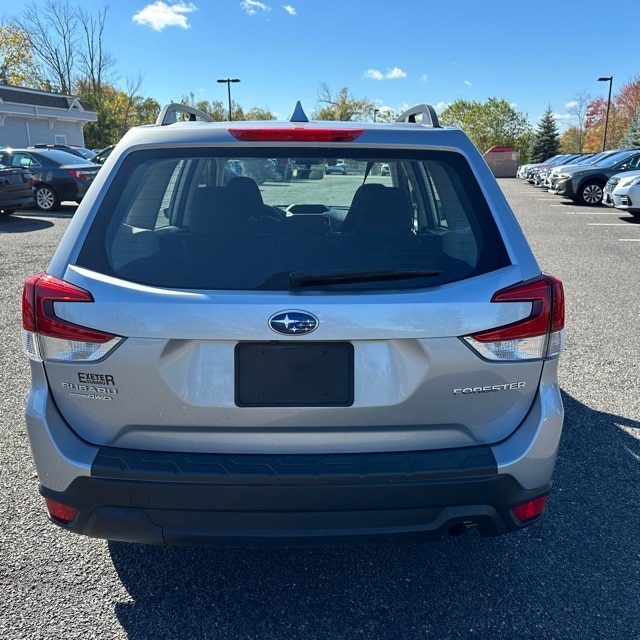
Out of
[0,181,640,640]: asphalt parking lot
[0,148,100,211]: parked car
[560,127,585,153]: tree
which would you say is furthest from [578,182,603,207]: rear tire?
[560,127,585,153]: tree

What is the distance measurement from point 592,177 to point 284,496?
20.8 m

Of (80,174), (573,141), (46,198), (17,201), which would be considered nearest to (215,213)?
(17,201)

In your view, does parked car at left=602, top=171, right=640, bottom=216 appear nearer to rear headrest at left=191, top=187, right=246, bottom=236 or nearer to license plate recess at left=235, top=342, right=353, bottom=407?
rear headrest at left=191, top=187, right=246, bottom=236

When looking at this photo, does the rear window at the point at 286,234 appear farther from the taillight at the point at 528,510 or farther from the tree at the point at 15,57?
the tree at the point at 15,57

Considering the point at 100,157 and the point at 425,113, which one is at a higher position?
the point at 425,113

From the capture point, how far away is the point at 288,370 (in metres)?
1.96

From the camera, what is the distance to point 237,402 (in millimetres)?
1958

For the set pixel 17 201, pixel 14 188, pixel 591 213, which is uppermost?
pixel 14 188

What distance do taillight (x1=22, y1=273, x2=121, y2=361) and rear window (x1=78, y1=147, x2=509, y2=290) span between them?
0.12 m

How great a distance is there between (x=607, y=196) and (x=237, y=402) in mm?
16707

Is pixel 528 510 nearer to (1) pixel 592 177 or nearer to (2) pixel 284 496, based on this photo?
(2) pixel 284 496

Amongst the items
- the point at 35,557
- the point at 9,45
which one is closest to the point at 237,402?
the point at 35,557

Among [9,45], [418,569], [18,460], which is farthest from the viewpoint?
[9,45]

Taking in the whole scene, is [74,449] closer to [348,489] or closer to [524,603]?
[348,489]
